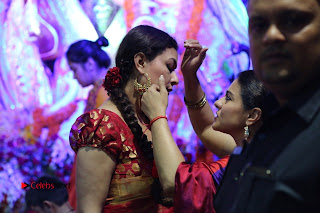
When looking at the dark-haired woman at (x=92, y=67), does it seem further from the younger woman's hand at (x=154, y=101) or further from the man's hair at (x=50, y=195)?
the younger woman's hand at (x=154, y=101)

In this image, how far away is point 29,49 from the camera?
9.48ft

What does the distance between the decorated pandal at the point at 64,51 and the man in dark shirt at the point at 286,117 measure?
2.13 metres

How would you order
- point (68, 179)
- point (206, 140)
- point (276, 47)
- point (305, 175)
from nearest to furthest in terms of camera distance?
point (305, 175), point (276, 47), point (206, 140), point (68, 179)

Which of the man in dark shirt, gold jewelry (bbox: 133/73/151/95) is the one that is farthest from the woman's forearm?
the man in dark shirt

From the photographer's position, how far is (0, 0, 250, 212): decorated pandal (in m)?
2.83

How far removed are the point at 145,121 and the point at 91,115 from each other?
277 millimetres

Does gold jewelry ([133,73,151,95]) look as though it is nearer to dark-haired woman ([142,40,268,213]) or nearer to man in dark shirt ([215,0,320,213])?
dark-haired woman ([142,40,268,213])

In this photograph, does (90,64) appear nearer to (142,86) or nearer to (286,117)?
(142,86)

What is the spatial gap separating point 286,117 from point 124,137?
880 millimetres

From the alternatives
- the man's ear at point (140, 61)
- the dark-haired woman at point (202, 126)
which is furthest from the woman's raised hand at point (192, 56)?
the man's ear at point (140, 61)

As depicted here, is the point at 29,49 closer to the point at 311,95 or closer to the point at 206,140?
the point at 206,140

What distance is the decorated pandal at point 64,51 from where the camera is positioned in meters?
2.83

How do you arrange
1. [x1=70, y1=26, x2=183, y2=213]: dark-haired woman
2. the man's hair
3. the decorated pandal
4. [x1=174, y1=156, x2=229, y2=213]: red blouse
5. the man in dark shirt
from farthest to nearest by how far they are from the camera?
the decorated pandal, the man's hair, [x1=70, y1=26, x2=183, y2=213]: dark-haired woman, [x1=174, y1=156, x2=229, y2=213]: red blouse, the man in dark shirt

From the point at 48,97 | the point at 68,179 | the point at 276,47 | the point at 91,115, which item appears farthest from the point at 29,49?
the point at 276,47
